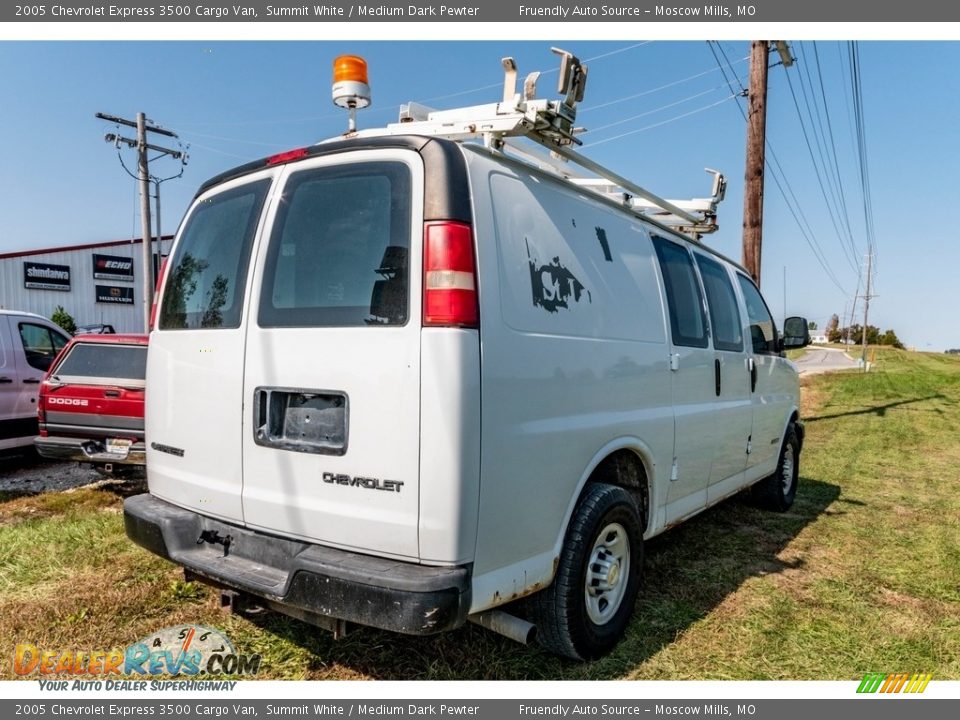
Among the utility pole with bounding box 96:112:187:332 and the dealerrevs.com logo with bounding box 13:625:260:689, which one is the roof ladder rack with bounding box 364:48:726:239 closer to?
the dealerrevs.com logo with bounding box 13:625:260:689

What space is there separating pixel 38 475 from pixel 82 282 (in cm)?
3232

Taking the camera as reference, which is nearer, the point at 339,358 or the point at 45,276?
the point at 339,358

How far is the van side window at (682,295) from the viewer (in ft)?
12.6

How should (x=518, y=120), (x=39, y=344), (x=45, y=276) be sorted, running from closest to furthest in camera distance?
(x=518, y=120)
(x=39, y=344)
(x=45, y=276)

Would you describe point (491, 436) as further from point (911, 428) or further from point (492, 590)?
point (911, 428)

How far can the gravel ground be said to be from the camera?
6488mm

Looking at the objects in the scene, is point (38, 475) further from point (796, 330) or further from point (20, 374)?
point (796, 330)

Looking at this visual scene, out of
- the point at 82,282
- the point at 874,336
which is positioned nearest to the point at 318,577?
the point at 82,282

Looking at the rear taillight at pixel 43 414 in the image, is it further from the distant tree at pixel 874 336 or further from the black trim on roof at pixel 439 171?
the distant tree at pixel 874 336

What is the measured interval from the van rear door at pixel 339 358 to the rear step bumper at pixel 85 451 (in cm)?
362

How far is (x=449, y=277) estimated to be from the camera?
2301 millimetres

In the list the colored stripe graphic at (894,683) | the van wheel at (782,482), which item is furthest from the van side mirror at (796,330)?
the colored stripe graphic at (894,683)

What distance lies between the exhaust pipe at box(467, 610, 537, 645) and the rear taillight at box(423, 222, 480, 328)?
1.24 m
